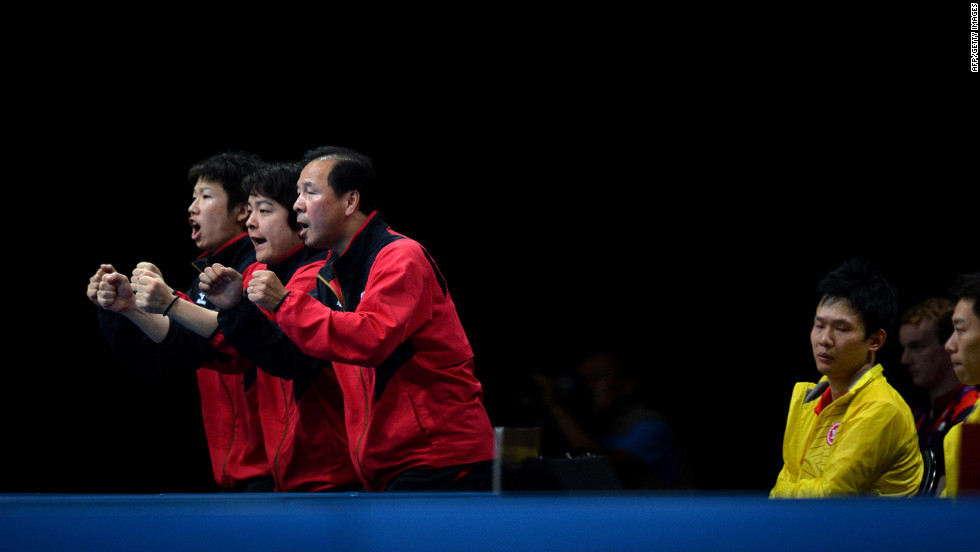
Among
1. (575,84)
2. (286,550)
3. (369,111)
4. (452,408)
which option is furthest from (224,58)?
(286,550)

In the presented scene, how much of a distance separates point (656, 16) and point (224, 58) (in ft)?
5.15

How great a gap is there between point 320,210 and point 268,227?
0.33 meters

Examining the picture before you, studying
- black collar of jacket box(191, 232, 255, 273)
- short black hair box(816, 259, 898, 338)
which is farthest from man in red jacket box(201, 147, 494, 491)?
short black hair box(816, 259, 898, 338)

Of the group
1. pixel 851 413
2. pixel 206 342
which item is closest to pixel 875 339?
pixel 851 413

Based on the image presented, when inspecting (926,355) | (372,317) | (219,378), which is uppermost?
(372,317)

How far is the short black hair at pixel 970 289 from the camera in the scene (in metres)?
2.26

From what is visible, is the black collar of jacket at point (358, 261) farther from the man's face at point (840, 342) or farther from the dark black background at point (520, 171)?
the dark black background at point (520, 171)

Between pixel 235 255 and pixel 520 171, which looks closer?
pixel 235 255

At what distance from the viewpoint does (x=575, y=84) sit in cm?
373

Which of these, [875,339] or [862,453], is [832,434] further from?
[875,339]

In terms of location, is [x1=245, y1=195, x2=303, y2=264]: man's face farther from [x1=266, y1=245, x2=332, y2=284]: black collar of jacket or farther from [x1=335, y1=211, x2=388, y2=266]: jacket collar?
[x1=335, y1=211, x2=388, y2=266]: jacket collar

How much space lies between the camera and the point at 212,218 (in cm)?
278

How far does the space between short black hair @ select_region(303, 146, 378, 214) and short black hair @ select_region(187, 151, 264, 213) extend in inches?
17.2

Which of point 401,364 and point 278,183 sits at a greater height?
point 278,183
